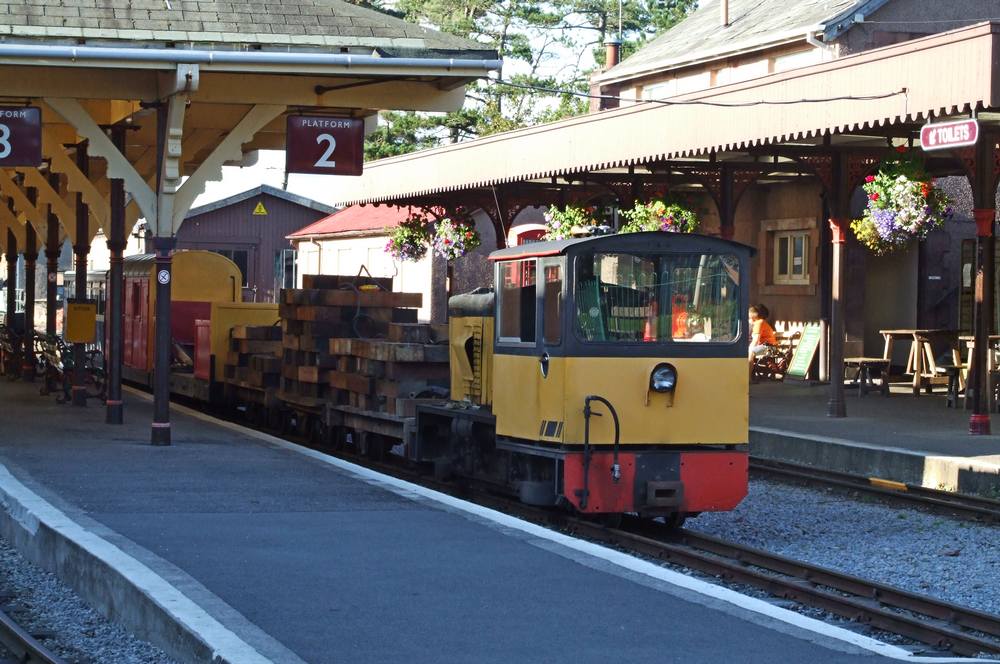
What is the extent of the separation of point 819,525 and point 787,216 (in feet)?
42.6

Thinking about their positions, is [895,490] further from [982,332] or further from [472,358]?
[472,358]

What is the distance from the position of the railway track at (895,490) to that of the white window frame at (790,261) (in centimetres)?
878

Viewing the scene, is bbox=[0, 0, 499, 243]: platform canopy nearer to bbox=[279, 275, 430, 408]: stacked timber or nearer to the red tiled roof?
bbox=[279, 275, 430, 408]: stacked timber

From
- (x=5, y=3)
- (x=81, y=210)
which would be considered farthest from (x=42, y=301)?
(x=5, y=3)

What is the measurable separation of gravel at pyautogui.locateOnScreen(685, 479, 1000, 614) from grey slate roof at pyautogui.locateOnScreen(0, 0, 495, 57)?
5.25 meters

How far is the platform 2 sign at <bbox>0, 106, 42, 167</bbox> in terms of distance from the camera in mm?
14359

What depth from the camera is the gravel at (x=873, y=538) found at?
9880mm

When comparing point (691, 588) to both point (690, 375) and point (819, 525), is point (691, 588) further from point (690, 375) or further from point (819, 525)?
point (819, 525)

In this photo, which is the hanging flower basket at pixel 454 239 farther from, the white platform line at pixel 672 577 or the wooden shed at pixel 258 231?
the wooden shed at pixel 258 231

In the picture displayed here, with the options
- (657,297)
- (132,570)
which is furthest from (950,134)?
(132,570)

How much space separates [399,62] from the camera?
1409 cm

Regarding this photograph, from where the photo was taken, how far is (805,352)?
925 inches

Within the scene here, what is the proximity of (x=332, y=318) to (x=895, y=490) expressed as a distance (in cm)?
646

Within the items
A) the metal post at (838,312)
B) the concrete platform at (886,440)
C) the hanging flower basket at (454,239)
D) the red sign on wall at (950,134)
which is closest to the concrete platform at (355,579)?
the concrete platform at (886,440)
